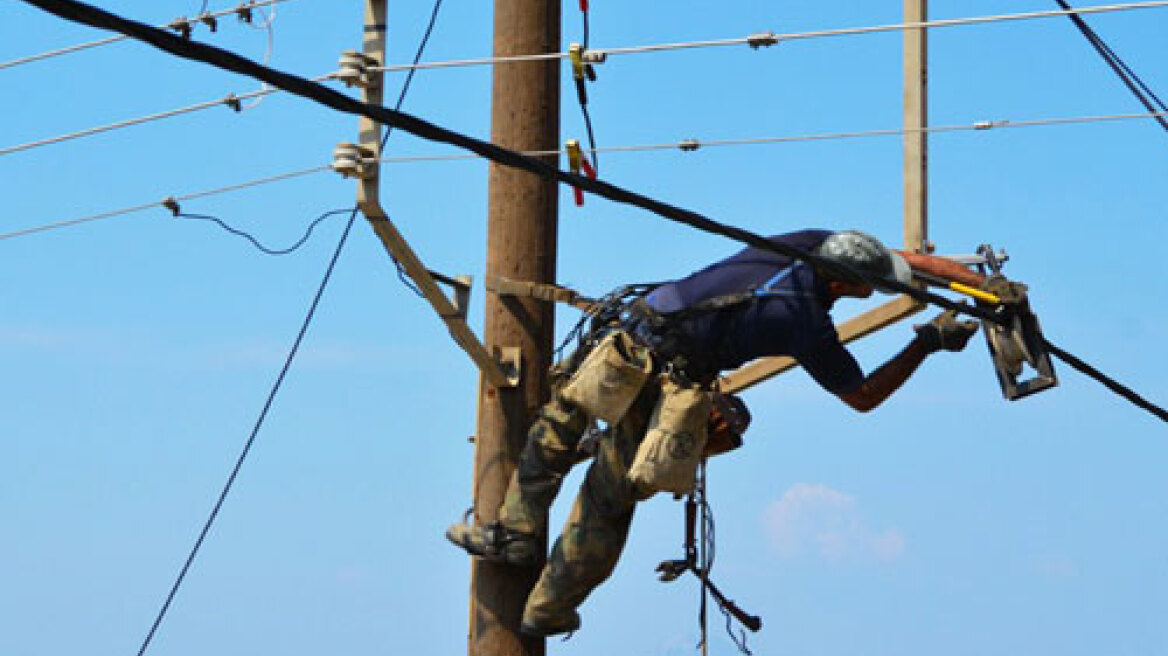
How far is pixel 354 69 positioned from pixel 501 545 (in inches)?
92.2

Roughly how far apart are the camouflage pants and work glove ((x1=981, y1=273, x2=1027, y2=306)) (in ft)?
5.15

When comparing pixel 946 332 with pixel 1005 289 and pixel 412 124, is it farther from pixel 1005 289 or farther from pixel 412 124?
pixel 412 124

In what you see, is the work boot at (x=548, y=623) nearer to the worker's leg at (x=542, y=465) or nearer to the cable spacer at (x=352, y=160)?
the worker's leg at (x=542, y=465)

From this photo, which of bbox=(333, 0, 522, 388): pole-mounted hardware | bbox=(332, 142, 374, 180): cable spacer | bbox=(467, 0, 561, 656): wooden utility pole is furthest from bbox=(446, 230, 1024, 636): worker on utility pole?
bbox=(332, 142, 374, 180): cable spacer

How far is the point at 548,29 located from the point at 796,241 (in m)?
1.84

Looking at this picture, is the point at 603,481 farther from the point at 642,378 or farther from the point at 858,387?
the point at 858,387

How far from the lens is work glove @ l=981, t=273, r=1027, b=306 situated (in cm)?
816

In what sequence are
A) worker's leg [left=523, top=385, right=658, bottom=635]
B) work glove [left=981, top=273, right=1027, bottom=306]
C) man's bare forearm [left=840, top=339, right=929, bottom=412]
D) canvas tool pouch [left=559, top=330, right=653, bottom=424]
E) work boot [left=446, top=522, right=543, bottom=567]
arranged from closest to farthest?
work glove [left=981, top=273, right=1027, bottom=306], man's bare forearm [left=840, top=339, right=929, bottom=412], canvas tool pouch [left=559, top=330, right=653, bottom=424], worker's leg [left=523, top=385, right=658, bottom=635], work boot [left=446, top=522, right=543, bottom=567]

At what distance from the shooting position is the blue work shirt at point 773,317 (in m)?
8.45

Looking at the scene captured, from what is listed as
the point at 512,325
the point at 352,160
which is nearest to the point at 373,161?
the point at 352,160

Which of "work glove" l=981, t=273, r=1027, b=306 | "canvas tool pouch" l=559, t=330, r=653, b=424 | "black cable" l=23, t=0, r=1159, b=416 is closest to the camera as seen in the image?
"black cable" l=23, t=0, r=1159, b=416

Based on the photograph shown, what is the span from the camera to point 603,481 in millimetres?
8984

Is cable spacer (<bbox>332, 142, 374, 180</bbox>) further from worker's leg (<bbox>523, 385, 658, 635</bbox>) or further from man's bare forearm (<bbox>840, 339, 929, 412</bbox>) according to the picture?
man's bare forearm (<bbox>840, 339, 929, 412</bbox>)

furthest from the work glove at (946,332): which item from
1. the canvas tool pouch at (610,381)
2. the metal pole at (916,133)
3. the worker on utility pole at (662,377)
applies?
the canvas tool pouch at (610,381)
